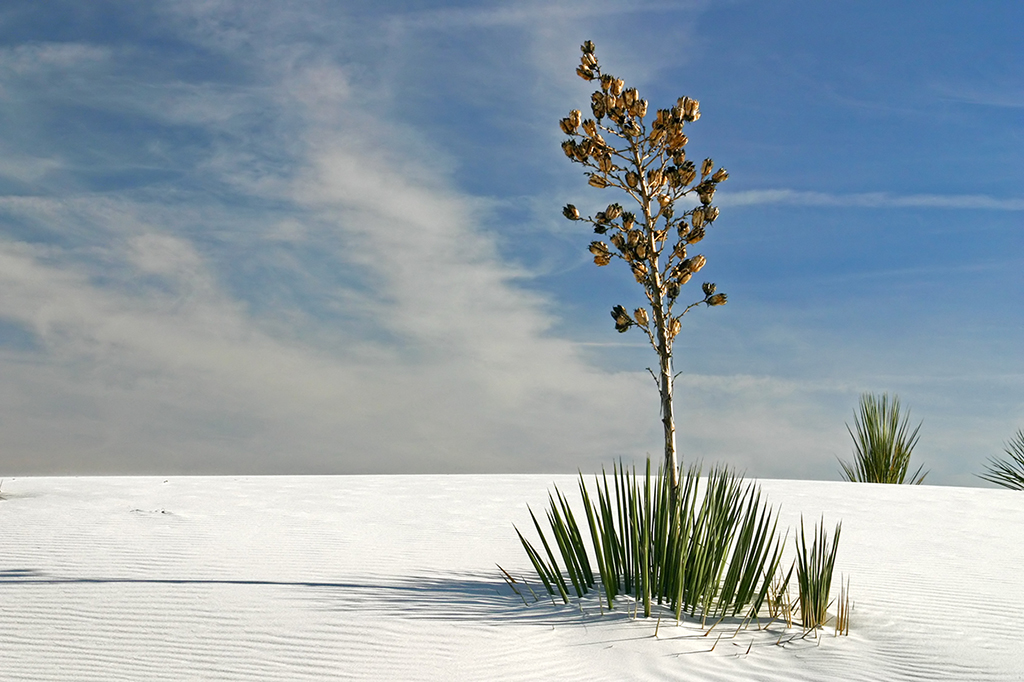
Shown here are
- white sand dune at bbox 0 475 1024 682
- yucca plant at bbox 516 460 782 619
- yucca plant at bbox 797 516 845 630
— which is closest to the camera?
white sand dune at bbox 0 475 1024 682

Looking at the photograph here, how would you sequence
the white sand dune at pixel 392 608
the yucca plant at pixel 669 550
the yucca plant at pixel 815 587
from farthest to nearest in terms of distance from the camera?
1. the yucca plant at pixel 815 587
2. the yucca plant at pixel 669 550
3. the white sand dune at pixel 392 608

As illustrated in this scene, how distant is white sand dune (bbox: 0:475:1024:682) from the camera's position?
12.9 ft

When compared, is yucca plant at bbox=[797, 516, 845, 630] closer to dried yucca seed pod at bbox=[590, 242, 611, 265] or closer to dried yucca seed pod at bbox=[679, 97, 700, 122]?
dried yucca seed pod at bbox=[590, 242, 611, 265]

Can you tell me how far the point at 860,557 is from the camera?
6.66 meters

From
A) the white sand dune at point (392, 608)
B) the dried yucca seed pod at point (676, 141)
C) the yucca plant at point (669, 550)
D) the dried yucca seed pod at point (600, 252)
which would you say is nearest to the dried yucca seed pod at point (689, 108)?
the dried yucca seed pod at point (676, 141)

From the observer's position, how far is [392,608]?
4.54 metres

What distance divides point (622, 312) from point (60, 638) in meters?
3.59

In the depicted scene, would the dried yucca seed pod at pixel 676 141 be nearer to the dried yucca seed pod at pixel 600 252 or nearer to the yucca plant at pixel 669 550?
the dried yucca seed pod at pixel 600 252

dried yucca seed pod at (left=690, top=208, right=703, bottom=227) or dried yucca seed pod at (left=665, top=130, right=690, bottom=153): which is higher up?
dried yucca seed pod at (left=665, top=130, right=690, bottom=153)

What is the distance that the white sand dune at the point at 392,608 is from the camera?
3920mm

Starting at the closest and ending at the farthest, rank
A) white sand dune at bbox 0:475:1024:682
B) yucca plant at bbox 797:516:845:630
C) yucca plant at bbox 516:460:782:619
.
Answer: white sand dune at bbox 0:475:1024:682 → yucca plant at bbox 516:460:782:619 → yucca plant at bbox 797:516:845:630

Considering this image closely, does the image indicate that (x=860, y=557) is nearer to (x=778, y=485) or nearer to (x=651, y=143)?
(x=651, y=143)

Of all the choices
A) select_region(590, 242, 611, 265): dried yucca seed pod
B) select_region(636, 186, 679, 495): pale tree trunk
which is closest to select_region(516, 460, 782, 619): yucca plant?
select_region(636, 186, 679, 495): pale tree trunk

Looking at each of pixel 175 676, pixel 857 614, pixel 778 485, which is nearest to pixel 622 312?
pixel 857 614
